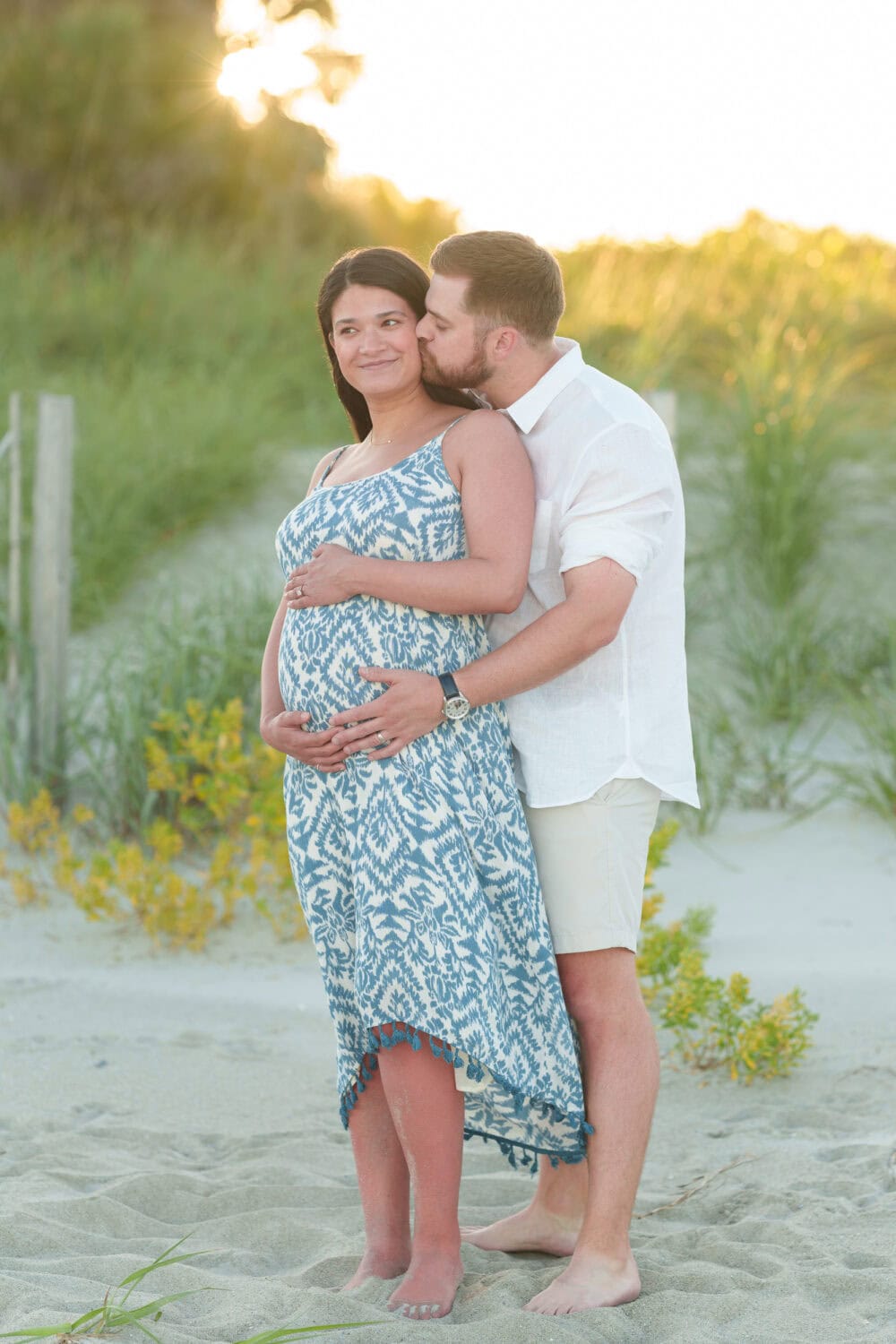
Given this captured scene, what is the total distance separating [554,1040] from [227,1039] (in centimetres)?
186

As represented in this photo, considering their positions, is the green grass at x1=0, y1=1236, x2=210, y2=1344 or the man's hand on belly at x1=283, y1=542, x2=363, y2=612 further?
the man's hand on belly at x1=283, y1=542, x2=363, y2=612

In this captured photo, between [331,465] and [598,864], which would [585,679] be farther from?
[331,465]

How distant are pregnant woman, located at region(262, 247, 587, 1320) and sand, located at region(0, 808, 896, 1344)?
0.30 metres

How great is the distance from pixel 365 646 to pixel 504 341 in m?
0.61

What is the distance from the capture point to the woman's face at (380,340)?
2750 millimetres

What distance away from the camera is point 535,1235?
2.96 metres

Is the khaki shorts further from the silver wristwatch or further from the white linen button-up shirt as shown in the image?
the silver wristwatch

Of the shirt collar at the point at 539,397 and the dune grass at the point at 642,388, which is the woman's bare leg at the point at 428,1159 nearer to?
the shirt collar at the point at 539,397

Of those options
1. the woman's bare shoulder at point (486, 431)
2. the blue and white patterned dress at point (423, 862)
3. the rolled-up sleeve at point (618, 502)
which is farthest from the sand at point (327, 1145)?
the woman's bare shoulder at point (486, 431)

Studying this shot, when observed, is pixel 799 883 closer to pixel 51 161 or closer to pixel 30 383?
pixel 30 383

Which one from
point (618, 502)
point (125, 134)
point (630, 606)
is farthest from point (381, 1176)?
point (125, 134)

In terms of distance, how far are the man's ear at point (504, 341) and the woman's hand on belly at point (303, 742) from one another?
75 cm

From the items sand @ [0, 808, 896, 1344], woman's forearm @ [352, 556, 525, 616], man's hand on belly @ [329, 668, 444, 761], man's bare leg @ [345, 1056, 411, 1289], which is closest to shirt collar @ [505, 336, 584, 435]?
woman's forearm @ [352, 556, 525, 616]

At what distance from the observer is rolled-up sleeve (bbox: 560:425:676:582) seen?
8.40ft
